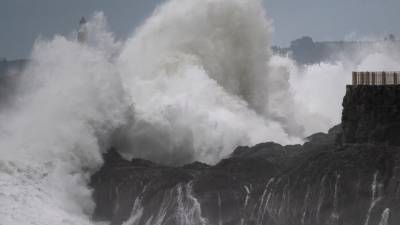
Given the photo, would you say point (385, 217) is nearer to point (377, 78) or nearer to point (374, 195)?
point (374, 195)

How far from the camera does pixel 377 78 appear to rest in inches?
1334

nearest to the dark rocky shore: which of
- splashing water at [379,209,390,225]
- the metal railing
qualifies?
splashing water at [379,209,390,225]

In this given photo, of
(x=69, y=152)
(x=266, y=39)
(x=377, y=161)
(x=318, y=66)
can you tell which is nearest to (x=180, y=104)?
(x=69, y=152)

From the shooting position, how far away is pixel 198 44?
187 ft

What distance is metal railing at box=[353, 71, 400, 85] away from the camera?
3356 cm

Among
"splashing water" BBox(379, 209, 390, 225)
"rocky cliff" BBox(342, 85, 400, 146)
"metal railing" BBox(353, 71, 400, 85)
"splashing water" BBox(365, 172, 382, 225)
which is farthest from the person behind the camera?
"metal railing" BBox(353, 71, 400, 85)

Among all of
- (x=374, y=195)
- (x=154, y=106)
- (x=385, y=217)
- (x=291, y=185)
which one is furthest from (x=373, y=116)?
(x=154, y=106)

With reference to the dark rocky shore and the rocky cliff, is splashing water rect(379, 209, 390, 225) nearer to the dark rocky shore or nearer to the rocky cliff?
the dark rocky shore

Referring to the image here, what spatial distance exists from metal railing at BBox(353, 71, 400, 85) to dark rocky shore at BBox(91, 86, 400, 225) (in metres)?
0.93

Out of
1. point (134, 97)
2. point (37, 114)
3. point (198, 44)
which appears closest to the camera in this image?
point (37, 114)

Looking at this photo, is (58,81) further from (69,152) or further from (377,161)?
(377,161)

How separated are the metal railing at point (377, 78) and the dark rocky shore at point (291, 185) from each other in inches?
36.8

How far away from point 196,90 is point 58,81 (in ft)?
31.6

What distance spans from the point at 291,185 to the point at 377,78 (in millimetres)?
6288
